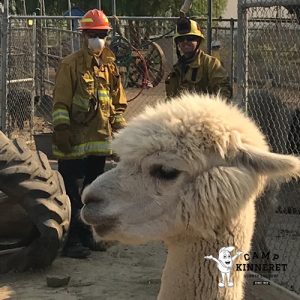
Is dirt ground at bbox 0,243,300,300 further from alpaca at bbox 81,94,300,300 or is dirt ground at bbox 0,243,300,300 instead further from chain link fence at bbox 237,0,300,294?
alpaca at bbox 81,94,300,300

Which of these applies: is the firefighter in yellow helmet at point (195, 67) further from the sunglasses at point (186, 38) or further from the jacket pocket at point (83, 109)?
the jacket pocket at point (83, 109)

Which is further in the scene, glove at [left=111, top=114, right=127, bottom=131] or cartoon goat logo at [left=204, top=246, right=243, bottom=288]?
glove at [left=111, top=114, right=127, bottom=131]

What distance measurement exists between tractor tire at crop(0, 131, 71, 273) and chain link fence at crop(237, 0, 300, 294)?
1660 millimetres

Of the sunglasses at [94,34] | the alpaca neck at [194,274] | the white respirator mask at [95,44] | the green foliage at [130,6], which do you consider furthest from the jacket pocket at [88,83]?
the green foliage at [130,6]

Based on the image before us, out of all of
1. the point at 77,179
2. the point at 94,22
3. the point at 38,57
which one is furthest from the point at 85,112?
the point at 38,57

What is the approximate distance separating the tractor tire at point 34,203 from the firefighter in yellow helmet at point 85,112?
1.19 ft

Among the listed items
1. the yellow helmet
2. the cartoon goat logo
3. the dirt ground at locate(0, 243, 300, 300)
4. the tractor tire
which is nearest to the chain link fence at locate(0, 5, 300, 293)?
the yellow helmet

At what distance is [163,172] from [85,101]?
3.28m

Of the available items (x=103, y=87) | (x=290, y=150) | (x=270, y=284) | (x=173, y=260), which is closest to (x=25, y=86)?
(x=103, y=87)

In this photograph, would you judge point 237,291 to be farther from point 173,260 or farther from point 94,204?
point 94,204

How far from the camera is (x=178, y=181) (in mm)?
2666

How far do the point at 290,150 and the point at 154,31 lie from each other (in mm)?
10029

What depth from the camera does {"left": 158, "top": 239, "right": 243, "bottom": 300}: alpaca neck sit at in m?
2.77

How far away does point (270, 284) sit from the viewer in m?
4.68
